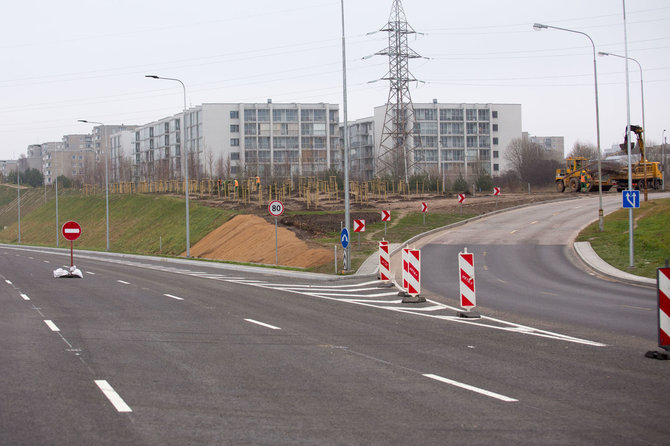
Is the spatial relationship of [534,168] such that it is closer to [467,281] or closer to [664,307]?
[467,281]

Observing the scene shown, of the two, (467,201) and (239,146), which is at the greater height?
(239,146)

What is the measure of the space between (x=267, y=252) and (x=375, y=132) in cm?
8613

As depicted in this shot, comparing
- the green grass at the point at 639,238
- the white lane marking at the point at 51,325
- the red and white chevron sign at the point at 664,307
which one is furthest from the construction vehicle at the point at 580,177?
the white lane marking at the point at 51,325

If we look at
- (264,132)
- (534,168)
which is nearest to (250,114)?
(264,132)

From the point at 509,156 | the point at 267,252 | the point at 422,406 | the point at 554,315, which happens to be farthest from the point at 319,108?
the point at 422,406

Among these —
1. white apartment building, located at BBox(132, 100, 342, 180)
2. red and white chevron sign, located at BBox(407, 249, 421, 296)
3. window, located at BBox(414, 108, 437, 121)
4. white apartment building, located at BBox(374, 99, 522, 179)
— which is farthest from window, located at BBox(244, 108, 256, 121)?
red and white chevron sign, located at BBox(407, 249, 421, 296)

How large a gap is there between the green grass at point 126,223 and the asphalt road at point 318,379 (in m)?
40.2

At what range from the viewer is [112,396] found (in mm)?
7926

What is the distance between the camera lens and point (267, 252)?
132 feet

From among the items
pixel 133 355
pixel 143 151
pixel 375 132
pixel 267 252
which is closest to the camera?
pixel 133 355

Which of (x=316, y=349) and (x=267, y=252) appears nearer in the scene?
(x=316, y=349)

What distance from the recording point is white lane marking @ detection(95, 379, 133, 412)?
7.37m

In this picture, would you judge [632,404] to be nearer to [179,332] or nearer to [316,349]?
[316,349]

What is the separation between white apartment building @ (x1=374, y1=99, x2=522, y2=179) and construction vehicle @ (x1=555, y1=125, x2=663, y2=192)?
47.3 meters
